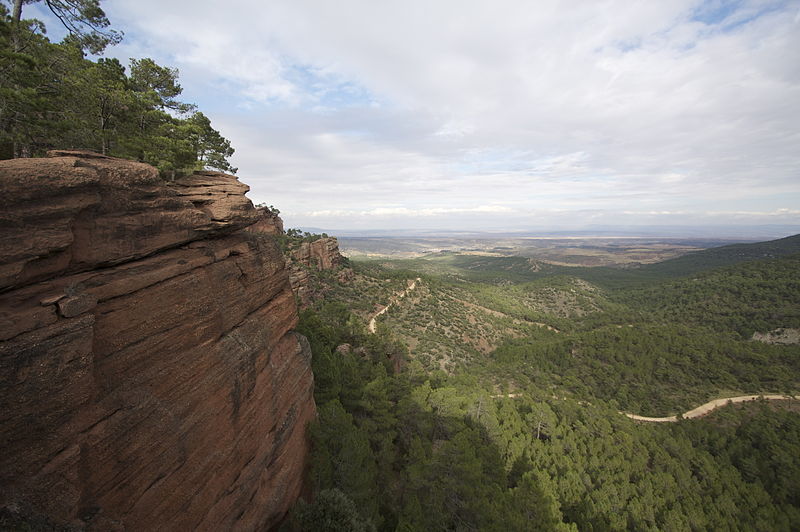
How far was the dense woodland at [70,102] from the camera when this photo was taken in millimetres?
12727

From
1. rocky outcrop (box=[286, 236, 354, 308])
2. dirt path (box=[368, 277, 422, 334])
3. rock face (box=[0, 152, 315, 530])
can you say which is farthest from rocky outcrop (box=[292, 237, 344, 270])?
rock face (box=[0, 152, 315, 530])

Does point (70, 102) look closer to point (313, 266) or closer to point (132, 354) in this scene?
point (132, 354)

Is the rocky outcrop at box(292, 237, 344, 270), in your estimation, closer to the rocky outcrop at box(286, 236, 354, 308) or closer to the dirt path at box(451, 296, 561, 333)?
the rocky outcrop at box(286, 236, 354, 308)

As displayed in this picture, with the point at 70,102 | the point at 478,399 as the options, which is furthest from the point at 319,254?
the point at 70,102

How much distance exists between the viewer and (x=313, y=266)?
207ft

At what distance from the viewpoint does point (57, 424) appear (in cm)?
684

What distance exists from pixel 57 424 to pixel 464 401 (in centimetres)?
3189

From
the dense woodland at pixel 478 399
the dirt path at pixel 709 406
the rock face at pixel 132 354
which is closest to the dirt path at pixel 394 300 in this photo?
the dense woodland at pixel 478 399

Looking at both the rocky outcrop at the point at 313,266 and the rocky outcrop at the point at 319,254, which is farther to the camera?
the rocky outcrop at the point at 319,254

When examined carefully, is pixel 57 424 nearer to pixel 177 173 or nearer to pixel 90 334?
pixel 90 334

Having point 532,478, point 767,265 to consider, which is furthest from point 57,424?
point 767,265

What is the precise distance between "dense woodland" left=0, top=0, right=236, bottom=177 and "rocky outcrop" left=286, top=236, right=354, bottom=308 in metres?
32.0

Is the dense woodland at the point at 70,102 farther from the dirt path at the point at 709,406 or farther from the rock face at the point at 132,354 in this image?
the dirt path at the point at 709,406

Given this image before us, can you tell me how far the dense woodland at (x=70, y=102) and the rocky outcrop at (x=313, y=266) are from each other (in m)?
32.0
